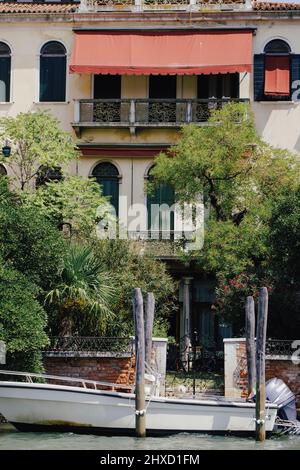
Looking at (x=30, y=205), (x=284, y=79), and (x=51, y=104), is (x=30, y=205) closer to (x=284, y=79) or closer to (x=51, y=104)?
(x=51, y=104)

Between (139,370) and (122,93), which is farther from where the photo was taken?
(122,93)

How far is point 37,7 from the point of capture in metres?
36.8

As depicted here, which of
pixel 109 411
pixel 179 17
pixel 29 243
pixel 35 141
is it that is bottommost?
pixel 109 411

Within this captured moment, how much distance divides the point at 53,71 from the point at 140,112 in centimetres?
292

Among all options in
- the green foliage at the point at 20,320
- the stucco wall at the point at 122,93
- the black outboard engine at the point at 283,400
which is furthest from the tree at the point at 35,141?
the black outboard engine at the point at 283,400

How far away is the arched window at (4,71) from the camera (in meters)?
36.2

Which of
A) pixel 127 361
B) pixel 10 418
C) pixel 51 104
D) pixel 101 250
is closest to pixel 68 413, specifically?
pixel 10 418

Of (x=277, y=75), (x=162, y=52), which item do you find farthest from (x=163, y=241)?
(x=277, y=75)

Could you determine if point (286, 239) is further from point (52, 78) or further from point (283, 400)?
point (52, 78)

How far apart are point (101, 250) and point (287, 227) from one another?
496cm

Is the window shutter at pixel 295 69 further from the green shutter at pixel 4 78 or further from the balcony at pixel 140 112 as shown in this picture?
the green shutter at pixel 4 78

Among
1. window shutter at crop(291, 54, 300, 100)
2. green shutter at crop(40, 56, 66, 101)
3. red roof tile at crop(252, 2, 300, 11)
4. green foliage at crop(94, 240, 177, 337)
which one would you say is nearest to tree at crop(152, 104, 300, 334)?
green foliage at crop(94, 240, 177, 337)

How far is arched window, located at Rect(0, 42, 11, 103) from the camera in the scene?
36219 mm
